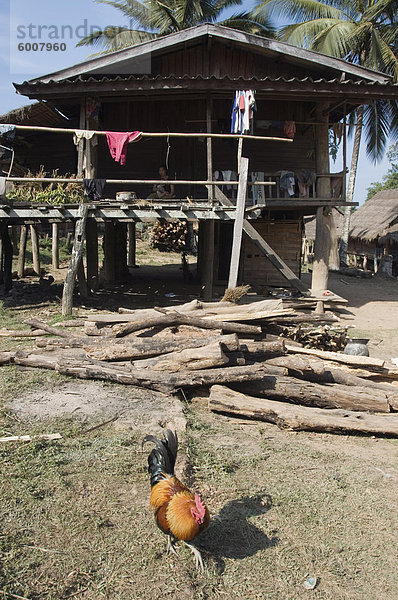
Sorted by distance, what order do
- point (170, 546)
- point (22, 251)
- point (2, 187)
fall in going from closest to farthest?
point (170, 546) → point (2, 187) → point (22, 251)

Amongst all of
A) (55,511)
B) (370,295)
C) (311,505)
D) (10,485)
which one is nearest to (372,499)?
(311,505)

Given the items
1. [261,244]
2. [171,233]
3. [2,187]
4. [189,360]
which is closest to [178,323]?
[189,360]

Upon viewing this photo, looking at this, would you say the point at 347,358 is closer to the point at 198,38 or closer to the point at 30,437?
the point at 30,437

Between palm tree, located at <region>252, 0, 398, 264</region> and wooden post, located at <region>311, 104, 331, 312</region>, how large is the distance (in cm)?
902

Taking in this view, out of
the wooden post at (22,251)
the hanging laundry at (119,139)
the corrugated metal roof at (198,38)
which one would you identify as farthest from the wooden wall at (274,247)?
the wooden post at (22,251)

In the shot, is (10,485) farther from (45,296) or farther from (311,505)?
(45,296)

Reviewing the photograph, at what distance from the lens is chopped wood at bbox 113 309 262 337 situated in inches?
304

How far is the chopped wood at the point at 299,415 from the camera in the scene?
20.9 ft

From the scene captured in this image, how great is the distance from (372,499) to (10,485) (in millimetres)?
3393

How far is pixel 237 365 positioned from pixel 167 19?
23534 millimetres

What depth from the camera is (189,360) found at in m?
7.10

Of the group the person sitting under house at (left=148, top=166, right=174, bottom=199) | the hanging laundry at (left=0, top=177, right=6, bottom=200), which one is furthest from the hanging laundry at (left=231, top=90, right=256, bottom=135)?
the hanging laundry at (left=0, top=177, right=6, bottom=200)

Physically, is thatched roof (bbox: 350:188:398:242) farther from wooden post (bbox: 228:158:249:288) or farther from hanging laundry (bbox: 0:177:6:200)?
hanging laundry (bbox: 0:177:6:200)

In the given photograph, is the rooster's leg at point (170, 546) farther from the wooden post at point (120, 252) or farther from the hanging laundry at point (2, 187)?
the wooden post at point (120, 252)
